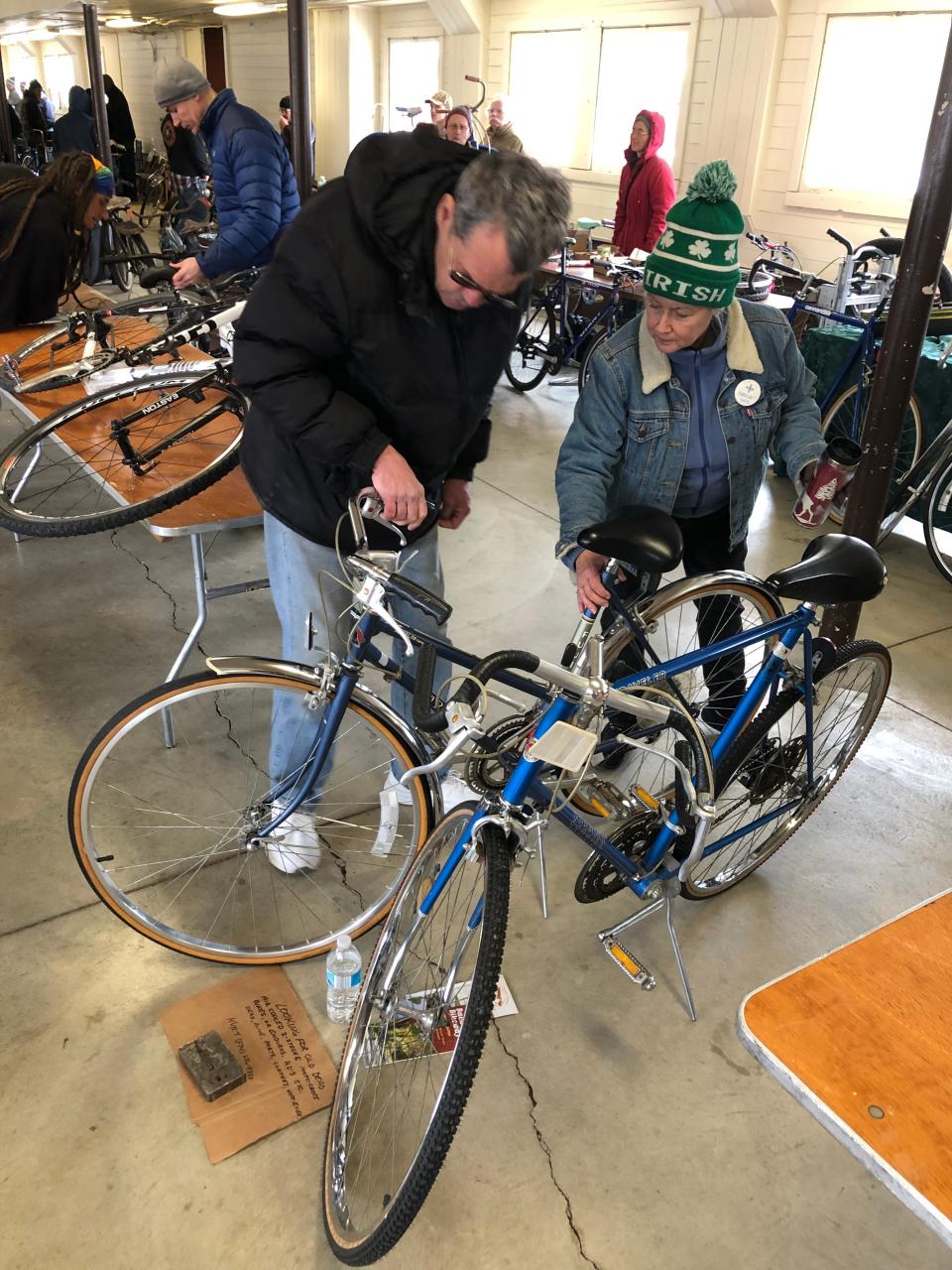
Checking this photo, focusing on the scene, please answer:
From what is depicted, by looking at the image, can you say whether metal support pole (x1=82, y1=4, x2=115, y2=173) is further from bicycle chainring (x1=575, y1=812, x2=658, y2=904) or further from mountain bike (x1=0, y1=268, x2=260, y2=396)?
bicycle chainring (x1=575, y1=812, x2=658, y2=904)

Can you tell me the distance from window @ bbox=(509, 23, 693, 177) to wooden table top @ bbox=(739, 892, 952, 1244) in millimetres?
8173

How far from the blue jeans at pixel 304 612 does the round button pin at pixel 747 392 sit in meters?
0.66

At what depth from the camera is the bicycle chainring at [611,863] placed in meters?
1.73

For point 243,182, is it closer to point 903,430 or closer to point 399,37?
point 903,430

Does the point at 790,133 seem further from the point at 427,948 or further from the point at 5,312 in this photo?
the point at 427,948

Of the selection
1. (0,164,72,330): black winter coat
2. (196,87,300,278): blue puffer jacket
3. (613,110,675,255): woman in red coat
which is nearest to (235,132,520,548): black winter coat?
(196,87,300,278): blue puffer jacket

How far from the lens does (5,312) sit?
3.65 metres

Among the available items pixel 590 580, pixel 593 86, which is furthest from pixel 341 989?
pixel 593 86

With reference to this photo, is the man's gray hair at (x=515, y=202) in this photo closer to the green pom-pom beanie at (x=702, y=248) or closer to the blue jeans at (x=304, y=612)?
the green pom-pom beanie at (x=702, y=248)

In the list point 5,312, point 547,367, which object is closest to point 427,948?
point 5,312

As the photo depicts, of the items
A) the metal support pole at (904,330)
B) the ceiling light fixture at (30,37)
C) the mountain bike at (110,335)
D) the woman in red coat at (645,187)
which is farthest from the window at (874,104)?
the ceiling light fixture at (30,37)

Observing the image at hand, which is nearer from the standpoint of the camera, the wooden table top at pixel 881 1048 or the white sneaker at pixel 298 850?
the wooden table top at pixel 881 1048

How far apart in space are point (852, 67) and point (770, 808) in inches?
259

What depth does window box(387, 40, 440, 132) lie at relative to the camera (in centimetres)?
1071
